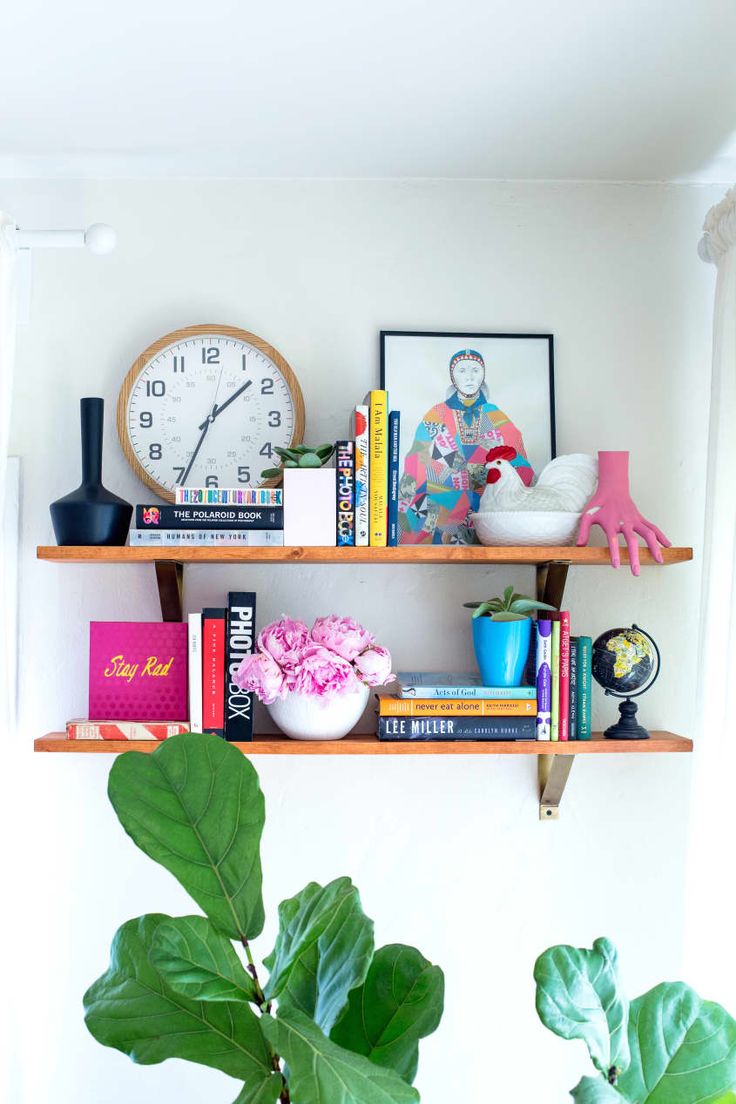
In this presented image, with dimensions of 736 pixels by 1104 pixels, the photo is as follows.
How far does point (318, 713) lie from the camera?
5.39 ft

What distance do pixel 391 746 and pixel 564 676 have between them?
32cm

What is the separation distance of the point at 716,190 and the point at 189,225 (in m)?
1.01

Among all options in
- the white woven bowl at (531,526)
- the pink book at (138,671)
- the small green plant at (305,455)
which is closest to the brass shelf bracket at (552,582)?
the white woven bowl at (531,526)

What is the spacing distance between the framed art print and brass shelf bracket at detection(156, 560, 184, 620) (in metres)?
0.41

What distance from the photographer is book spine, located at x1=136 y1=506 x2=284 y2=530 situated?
165cm

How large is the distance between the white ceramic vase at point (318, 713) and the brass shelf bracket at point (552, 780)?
0.38 metres

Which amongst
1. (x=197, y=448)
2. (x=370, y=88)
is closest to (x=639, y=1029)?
(x=197, y=448)

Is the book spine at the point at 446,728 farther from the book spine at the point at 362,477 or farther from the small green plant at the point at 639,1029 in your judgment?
the small green plant at the point at 639,1029

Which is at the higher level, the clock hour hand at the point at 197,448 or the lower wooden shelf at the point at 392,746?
the clock hour hand at the point at 197,448

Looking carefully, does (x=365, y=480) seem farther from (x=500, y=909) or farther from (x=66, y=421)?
(x=500, y=909)

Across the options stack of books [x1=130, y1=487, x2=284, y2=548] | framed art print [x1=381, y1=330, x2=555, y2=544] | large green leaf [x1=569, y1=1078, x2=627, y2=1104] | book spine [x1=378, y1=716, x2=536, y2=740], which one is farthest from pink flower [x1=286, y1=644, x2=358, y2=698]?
large green leaf [x1=569, y1=1078, x2=627, y2=1104]

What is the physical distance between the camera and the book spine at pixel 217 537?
64.9 inches

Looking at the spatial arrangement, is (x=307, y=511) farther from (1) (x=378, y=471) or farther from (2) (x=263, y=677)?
(2) (x=263, y=677)

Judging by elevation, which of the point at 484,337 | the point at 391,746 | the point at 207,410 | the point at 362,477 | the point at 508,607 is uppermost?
the point at 484,337
